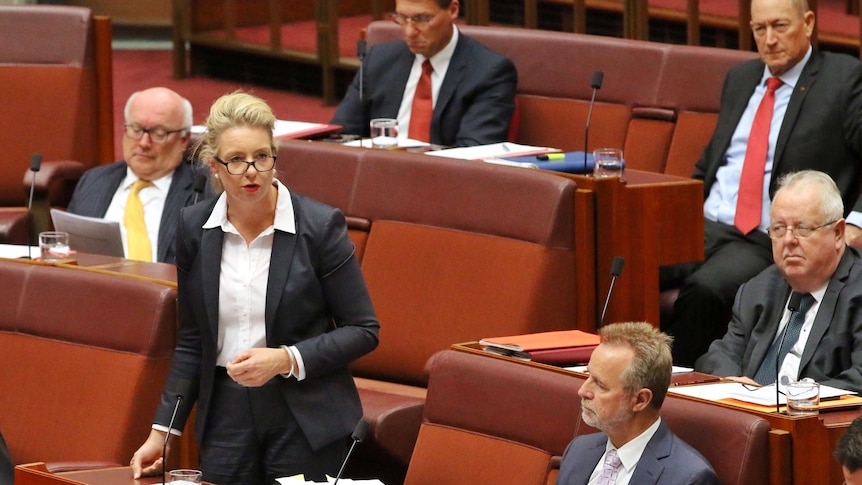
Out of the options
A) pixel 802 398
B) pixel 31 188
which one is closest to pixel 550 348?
pixel 802 398

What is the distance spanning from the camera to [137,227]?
9.12ft

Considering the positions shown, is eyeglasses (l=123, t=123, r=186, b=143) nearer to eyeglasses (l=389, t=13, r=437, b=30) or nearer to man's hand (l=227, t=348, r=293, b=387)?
eyeglasses (l=389, t=13, r=437, b=30)

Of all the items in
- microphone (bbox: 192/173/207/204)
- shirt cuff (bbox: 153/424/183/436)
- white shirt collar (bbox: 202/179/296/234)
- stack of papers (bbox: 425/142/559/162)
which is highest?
white shirt collar (bbox: 202/179/296/234)

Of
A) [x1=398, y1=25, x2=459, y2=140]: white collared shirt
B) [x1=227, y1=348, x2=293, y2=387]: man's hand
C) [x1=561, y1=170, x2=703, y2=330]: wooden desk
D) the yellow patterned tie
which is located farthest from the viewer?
[x1=398, y1=25, x2=459, y2=140]: white collared shirt

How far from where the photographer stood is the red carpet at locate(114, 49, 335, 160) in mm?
4266

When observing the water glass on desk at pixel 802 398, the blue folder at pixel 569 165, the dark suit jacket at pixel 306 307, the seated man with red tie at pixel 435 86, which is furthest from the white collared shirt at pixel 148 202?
the water glass on desk at pixel 802 398

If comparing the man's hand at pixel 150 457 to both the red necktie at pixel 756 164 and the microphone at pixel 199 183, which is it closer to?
the microphone at pixel 199 183

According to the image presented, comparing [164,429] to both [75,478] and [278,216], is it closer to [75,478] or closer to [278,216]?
[75,478]

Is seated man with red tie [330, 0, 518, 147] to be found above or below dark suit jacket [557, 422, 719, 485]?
above

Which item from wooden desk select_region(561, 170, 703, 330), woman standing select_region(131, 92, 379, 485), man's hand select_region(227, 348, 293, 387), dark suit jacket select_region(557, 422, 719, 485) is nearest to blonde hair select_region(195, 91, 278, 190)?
woman standing select_region(131, 92, 379, 485)

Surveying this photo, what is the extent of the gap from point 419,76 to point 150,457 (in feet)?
4.17

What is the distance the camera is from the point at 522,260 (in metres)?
2.28

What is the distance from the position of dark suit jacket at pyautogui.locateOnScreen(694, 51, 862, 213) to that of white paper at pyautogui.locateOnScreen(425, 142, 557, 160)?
0.40m

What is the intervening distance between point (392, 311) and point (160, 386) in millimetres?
423
